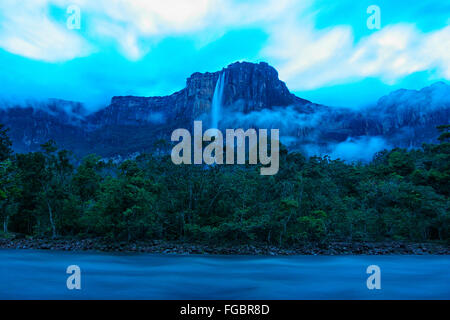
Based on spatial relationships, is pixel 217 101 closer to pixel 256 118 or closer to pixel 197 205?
pixel 256 118

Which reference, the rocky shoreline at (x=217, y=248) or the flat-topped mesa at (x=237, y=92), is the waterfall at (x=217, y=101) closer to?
the flat-topped mesa at (x=237, y=92)

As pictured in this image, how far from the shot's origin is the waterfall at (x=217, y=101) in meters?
126

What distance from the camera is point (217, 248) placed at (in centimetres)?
2708

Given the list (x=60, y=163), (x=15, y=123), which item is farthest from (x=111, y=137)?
(x=60, y=163)

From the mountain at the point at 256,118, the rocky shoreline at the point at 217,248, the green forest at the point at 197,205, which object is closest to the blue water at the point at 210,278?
the rocky shoreline at the point at 217,248

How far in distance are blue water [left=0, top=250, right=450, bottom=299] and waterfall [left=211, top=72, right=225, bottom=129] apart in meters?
103

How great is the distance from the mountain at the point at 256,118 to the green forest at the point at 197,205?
73.6m

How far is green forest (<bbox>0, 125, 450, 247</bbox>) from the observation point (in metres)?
28.2

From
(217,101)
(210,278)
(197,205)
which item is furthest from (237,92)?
(210,278)

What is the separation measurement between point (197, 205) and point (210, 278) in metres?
14.8

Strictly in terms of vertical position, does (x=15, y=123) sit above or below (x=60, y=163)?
above

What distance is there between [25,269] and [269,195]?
20.7 meters

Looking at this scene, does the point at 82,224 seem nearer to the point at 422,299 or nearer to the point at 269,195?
the point at 269,195

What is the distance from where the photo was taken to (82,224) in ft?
102
